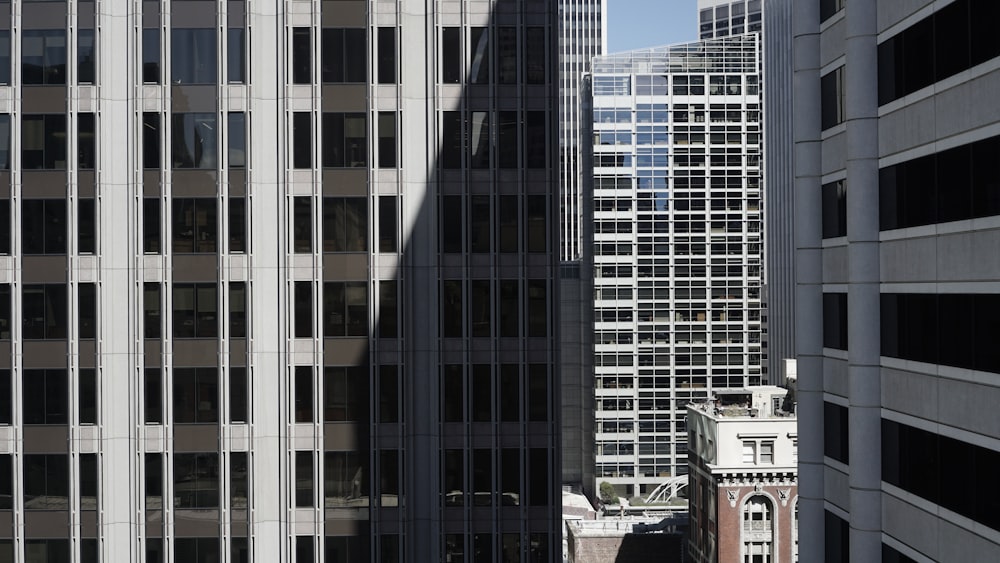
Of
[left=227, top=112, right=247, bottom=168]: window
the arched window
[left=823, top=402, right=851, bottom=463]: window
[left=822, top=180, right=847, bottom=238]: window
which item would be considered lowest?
the arched window

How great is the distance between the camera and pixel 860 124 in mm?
33125

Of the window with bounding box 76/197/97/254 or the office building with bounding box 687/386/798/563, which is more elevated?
the window with bounding box 76/197/97/254

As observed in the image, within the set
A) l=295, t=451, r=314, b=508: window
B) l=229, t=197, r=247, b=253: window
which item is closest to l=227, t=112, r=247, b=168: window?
l=229, t=197, r=247, b=253: window

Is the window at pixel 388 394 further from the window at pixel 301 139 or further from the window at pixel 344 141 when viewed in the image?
the window at pixel 301 139

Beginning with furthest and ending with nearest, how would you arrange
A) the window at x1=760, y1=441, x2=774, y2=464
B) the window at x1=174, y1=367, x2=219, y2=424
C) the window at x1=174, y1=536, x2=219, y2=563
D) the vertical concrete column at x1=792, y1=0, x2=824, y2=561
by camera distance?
the window at x1=760, y1=441, x2=774, y2=464 < the window at x1=174, y1=367, x2=219, y2=424 < the window at x1=174, y1=536, x2=219, y2=563 < the vertical concrete column at x1=792, y1=0, x2=824, y2=561

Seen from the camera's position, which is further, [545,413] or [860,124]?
[545,413]

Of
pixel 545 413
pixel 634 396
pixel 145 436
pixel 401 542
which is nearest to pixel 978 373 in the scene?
pixel 545 413

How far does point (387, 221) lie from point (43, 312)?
53.9ft

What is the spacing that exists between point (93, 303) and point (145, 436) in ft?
21.6

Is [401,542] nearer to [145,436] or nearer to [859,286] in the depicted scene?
[145,436]

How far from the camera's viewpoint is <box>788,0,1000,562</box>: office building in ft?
86.0

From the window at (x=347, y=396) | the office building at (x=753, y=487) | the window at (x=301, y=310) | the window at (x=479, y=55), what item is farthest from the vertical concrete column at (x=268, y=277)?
the office building at (x=753, y=487)

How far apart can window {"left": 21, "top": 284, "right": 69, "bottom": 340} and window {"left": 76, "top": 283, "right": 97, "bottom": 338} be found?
0.77 m

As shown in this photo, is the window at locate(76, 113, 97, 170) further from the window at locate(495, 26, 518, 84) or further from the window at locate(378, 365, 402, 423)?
the window at locate(495, 26, 518, 84)
